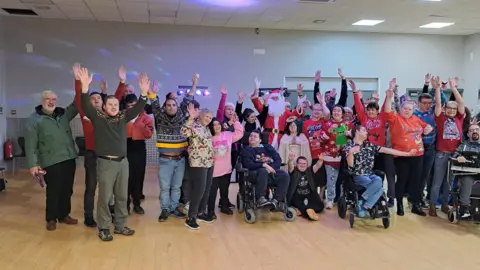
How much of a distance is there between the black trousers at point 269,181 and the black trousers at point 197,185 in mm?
518

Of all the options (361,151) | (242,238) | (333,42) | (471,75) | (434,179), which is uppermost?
(333,42)

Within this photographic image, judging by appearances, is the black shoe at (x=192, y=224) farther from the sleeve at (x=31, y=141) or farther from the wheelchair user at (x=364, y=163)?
the wheelchair user at (x=364, y=163)

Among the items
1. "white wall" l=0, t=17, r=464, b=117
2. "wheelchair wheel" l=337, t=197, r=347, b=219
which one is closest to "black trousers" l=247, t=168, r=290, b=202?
"wheelchair wheel" l=337, t=197, r=347, b=219

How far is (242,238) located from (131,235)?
3.51ft

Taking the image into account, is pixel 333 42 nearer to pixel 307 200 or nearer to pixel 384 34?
pixel 384 34

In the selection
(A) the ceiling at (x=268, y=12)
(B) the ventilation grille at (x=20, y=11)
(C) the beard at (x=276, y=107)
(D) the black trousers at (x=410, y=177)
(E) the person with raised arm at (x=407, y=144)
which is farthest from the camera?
(B) the ventilation grille at (x=20, y=11)

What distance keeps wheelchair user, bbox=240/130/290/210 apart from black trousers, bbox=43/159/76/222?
1.84 metres

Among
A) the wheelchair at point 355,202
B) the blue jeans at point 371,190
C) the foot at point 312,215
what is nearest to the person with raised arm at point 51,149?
the foot at point 312,215

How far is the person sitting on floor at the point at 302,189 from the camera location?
4809 mm

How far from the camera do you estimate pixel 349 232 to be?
4.27m

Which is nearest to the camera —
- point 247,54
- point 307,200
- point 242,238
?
point 242,238

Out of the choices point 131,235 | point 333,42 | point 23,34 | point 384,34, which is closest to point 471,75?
point 384,34

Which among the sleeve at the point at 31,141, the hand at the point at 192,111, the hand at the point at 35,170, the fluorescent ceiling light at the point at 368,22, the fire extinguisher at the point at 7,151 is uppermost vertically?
the fluorescent ceiling light at the point at 368,22

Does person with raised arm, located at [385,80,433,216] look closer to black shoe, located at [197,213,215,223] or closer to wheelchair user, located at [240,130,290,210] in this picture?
wheelchair user, located at [240,130,290,210]
